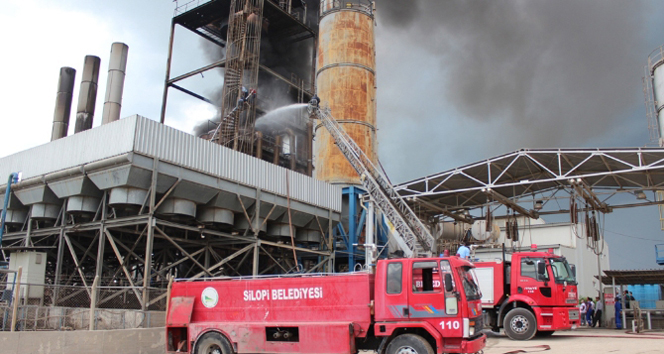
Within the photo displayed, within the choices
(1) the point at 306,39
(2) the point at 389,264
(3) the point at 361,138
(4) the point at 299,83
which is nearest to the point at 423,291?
(2) the point at 389,264

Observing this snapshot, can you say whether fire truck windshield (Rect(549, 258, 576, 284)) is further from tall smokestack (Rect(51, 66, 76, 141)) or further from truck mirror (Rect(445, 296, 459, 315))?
tall smokestack (Rect(51, 66, 76, 141))

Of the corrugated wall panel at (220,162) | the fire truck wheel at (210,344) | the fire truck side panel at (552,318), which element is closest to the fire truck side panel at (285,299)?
the fire truck wheel at (210,344)

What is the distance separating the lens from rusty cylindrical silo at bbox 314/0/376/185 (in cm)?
3197

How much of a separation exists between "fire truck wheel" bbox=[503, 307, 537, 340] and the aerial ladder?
7055 millimetres

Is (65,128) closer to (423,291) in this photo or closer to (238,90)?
(238,90)

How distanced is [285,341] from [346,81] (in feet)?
77.9

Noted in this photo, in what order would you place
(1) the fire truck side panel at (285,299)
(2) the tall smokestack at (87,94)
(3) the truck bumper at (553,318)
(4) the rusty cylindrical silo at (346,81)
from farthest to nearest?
(2) the tall smokestack at (87,94), (4) the rusty cylindrical silo at (346,81), (3) the truck bumper at (553,318), (1) the fire truck side panel at (285,299)

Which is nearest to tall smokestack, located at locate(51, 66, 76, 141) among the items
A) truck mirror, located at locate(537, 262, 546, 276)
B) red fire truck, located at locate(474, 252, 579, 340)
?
red fire truck, located at locate(474, 252, 579, 340)

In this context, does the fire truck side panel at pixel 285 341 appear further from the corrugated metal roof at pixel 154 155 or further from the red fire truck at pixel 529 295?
the corrugated metal roof at pixel 154 155

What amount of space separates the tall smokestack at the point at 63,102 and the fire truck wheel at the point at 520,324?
33220mm

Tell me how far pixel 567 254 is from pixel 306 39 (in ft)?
93.2

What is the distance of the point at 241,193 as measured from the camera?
22281 mm

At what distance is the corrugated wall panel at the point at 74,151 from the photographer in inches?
734

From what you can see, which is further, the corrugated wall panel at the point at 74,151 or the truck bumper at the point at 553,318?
the corrugated wall panel at the point at 74,151
